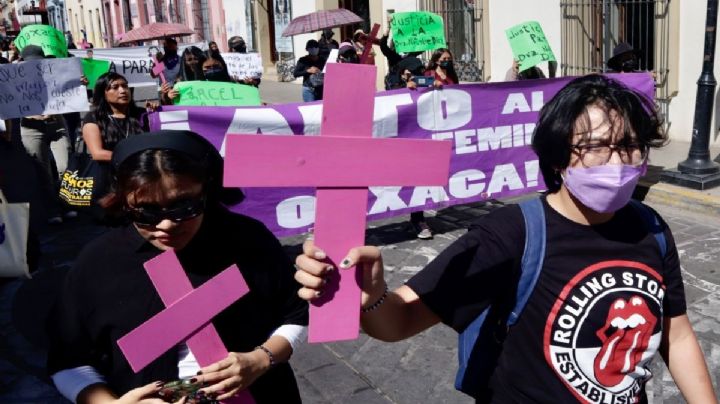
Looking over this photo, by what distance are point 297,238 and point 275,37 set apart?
17842mm

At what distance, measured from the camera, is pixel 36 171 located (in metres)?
7.45

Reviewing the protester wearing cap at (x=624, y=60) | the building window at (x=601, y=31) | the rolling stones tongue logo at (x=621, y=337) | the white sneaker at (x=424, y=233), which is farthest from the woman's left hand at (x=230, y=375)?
the building window at (x=601, y=31)

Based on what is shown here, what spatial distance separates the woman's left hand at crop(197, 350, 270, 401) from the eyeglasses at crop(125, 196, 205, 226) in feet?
1.18

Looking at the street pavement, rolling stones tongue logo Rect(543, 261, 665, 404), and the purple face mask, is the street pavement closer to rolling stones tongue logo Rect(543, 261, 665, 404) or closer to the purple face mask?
rolling stones tongue logo Rect(543, 261, 665, 404)

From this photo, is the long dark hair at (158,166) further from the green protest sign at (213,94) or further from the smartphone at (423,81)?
the smartphone at (423,81)

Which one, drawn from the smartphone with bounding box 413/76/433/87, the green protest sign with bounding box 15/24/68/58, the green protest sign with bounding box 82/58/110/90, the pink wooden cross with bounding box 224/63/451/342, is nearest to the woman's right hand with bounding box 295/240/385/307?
the pink wooden cross with bounding box 224/63/451/342

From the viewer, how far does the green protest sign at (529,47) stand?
7.83 m

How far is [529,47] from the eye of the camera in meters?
7.83

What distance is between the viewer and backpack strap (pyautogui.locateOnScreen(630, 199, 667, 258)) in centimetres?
190

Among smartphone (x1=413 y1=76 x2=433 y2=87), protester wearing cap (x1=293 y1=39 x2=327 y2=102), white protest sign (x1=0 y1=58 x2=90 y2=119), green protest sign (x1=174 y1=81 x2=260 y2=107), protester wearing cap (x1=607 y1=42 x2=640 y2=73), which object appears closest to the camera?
green protest sign (x1=174 y1=81 x2=260 y2=107)

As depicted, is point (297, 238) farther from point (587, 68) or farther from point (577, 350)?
point (587, 68)

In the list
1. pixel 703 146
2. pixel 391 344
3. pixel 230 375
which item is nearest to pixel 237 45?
pixel 703 146

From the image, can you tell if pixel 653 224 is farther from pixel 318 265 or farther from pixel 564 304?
pixel 318 265

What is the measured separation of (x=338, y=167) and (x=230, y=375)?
25.6 inches
